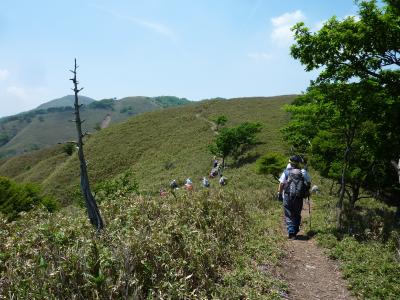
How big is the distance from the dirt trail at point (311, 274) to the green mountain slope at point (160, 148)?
26708mm

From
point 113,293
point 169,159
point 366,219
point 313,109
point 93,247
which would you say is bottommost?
point 169,159

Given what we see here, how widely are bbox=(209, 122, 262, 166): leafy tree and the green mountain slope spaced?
185 centimetres

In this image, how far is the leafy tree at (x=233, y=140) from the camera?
145 ft

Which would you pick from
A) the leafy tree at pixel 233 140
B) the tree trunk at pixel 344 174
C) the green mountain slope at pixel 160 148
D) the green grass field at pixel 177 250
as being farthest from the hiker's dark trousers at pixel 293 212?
the leafy tree at pixel 233 140

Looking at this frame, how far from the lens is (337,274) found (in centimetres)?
771

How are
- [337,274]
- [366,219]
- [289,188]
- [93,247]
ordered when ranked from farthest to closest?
[366,219], [289,188], [337,274], [93,247]

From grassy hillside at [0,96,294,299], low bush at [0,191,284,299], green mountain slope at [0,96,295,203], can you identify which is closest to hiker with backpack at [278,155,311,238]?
grassy hillside at [0,96,294,299]

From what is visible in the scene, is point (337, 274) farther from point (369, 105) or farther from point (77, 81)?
point (77, 81)

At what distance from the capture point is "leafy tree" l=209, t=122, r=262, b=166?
4422 centimetres

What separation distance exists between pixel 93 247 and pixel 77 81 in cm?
513

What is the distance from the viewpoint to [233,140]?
44.7 meters

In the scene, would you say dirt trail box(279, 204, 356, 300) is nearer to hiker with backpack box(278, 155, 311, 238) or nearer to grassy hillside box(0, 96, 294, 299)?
grassy hillside box(0, 96, 294, 299)

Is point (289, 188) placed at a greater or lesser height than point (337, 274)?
greater

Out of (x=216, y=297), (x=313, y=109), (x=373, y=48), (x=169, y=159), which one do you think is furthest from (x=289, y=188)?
(x=169, y=159)
